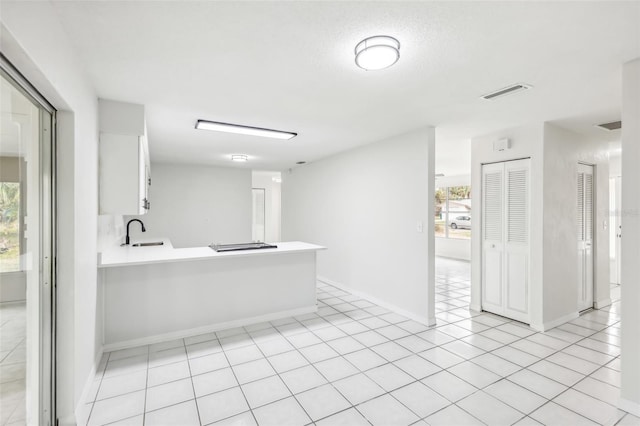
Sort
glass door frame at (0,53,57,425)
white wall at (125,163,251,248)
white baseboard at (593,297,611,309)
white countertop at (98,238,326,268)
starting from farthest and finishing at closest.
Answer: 1. white wall at (125,163,251,248)
2. white baseboard at (593,297,611,309)
3. white countertop at (98,238,326,268)
4. glass door frame at (0,53,57,425)

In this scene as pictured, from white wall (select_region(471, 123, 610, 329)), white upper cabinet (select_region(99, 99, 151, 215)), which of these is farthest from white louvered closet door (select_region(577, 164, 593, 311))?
white upper cabinet (select_region(99, 99, 151, 215))

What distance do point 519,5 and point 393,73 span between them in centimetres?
88

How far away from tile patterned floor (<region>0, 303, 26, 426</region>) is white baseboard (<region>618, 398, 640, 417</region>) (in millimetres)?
3653

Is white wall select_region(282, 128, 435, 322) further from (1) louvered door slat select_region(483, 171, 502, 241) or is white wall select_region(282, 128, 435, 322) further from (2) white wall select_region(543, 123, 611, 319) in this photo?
(2) white wall select_region(543, 123, 611, 319)

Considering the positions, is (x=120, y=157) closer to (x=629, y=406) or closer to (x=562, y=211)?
(x=629, y=406)

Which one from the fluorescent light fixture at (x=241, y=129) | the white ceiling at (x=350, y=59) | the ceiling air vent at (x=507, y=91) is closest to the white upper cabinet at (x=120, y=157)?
the white ceiling at (x=350, y=59)

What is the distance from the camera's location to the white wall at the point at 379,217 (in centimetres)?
384

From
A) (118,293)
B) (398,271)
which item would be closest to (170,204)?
(118,293)

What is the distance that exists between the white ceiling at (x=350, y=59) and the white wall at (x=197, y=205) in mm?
3441

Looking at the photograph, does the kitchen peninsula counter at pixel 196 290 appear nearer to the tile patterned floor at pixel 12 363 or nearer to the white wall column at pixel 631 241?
the tile patterned floor at pixel 12 363

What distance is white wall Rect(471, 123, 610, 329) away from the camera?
359 cm

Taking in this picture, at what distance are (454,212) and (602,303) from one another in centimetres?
485

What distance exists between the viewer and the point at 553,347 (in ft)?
10.4

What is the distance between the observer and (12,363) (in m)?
1.50
